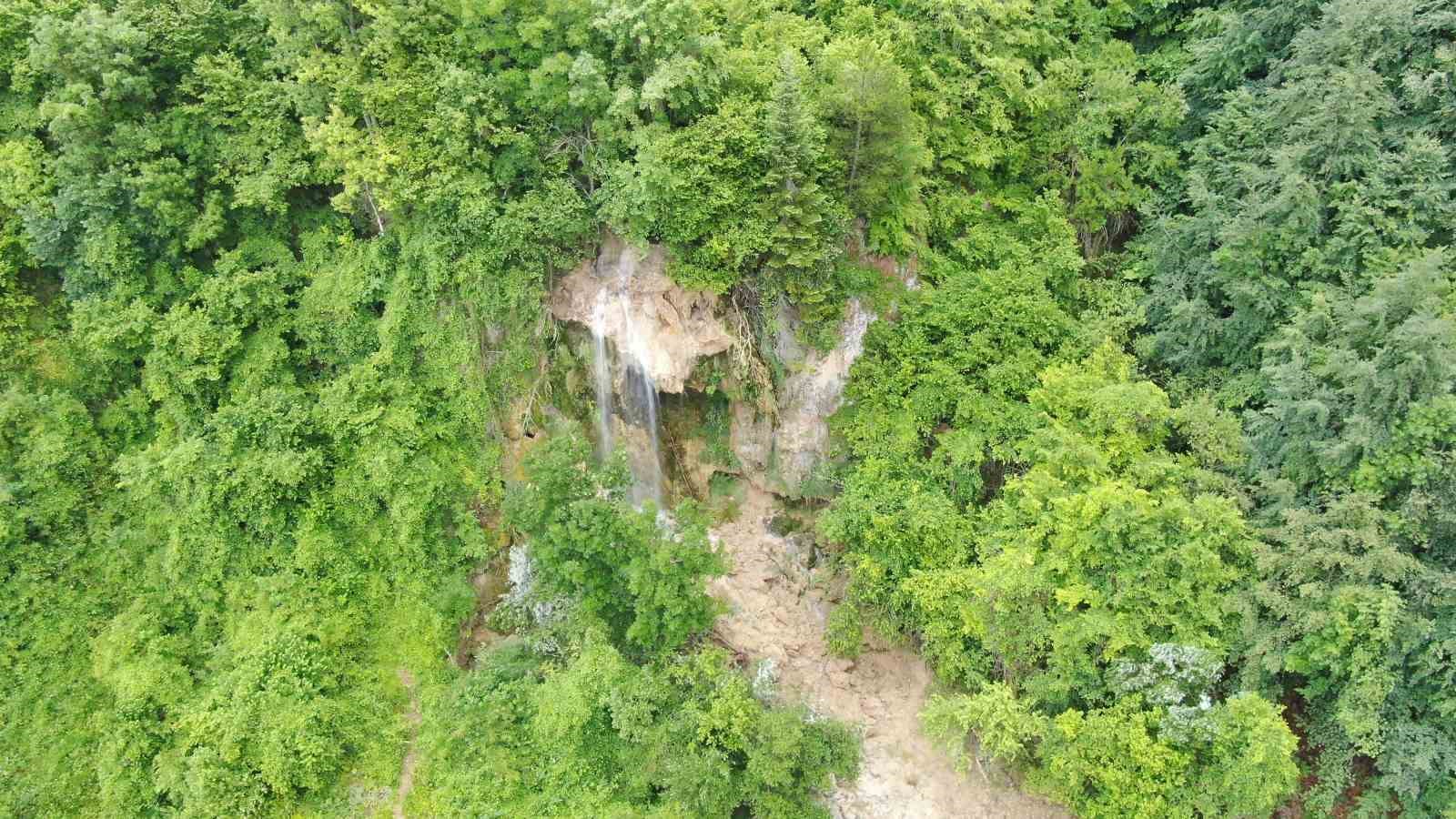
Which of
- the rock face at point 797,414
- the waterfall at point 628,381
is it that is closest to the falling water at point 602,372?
the waterfall at point 628,381

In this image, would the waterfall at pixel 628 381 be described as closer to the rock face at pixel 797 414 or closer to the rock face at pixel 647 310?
the rock face at pixel 647 310

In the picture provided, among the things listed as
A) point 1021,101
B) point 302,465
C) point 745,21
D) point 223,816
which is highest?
point 745,21

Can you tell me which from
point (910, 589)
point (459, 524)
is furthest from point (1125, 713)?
point (459, 524)

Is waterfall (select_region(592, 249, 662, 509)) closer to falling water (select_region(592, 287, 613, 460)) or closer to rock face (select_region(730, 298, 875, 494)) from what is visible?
falling water (select_region(592, 287, 613, 460))

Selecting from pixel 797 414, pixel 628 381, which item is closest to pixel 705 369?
pixel 628 381

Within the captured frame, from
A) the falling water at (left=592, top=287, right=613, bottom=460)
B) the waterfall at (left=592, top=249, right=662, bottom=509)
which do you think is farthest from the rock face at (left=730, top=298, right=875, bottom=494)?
the falling water at (left=592, top=287, right=613, bottom=460)

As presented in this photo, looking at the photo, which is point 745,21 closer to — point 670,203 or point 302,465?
point 670,203

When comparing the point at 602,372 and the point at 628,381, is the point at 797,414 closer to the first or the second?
the point at 628,381
